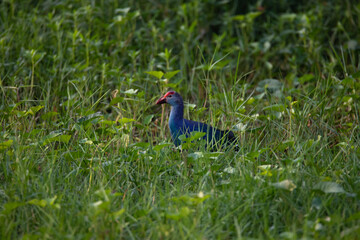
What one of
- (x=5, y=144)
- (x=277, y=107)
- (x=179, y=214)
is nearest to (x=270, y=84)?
(x=277, y=107)

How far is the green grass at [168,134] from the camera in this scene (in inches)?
103

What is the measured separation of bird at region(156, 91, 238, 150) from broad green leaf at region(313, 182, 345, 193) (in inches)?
37.7

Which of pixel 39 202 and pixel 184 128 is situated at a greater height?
pixel 39 202

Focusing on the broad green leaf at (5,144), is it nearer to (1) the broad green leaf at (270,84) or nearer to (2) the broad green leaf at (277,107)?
(2) the broad green leaf at (277,107)

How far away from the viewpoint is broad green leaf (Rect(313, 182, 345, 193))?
2602mm

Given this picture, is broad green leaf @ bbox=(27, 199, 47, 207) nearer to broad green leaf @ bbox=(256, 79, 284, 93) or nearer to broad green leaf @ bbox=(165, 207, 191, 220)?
broad green leaf @ bbox=(165, 207, 191, 220)

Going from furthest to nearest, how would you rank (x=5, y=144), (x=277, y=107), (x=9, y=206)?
(x=277, y=107) → (x=5, y=144) → (x=9, y=206)

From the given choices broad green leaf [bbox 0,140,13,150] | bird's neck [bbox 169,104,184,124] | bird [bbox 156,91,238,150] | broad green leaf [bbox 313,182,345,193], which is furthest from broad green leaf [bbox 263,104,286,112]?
broad green leaf [bbox 0,140,13,150]

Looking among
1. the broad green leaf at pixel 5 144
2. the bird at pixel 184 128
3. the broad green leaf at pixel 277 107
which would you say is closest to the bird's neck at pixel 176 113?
the bird at pixel 184 128

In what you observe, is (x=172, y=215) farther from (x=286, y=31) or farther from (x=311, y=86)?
(x=286, y=31)

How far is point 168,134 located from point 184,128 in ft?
1.42

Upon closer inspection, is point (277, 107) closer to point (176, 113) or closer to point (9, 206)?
point (176, 113)

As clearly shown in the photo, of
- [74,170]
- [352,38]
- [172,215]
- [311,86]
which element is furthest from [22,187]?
[352,38]

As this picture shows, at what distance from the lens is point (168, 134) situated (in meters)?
4.26
